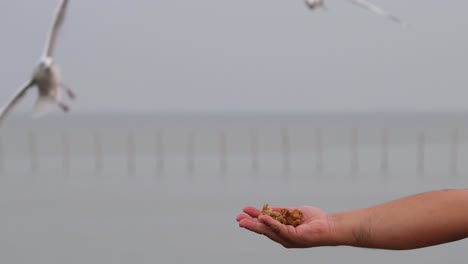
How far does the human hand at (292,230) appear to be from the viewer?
0.64 m

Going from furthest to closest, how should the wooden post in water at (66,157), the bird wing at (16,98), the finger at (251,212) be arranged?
1. the wooden post in water at (66,157)
2. the finger at (251,212)
3. the bird wing at (16,98)

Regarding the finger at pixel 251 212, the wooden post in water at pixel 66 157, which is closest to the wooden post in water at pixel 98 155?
the wooden post in water at pixel 66 157

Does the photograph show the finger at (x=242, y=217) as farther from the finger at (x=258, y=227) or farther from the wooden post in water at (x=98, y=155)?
the wooden post in water at (x=98, y=155)

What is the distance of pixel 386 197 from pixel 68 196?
70cm

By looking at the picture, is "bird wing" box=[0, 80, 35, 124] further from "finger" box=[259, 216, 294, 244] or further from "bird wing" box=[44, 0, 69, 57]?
"finger" box=[259, 216, 294, 244]

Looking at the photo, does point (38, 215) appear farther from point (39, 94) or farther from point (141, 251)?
point (39, 94)

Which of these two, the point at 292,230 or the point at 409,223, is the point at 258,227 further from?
the point at 409,223

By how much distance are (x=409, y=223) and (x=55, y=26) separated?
1.35 ft

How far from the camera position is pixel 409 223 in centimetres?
64

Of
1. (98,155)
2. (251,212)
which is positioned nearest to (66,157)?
(98,155)

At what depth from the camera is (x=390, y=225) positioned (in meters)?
0.65

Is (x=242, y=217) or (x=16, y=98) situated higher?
(x=16, y=98)

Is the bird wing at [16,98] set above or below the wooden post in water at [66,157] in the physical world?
above

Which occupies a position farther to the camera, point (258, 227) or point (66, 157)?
point (66, 157)
